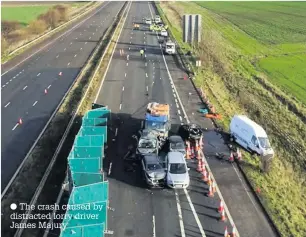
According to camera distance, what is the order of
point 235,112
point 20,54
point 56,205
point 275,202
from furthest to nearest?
point 20,54 → point 235,112 → point 275,202 → point 56,205

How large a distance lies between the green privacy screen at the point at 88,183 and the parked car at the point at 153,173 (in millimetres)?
2680

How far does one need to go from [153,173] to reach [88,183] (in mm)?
3945

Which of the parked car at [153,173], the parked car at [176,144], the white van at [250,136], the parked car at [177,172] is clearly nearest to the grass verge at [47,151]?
the parked car at [153,173]

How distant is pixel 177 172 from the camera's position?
26.1 m

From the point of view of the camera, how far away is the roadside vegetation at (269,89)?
26984 mm

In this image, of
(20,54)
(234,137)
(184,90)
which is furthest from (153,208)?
(20,54)

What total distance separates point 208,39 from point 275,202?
52.7m

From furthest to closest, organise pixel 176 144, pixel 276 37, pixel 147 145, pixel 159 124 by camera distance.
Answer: pixel 276 37 → pixel 159 124 → pixel 176 144 → pixel 147 145

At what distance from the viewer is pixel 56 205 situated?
23578 millimetres

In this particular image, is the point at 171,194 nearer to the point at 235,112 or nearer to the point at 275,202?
the point at 275,202

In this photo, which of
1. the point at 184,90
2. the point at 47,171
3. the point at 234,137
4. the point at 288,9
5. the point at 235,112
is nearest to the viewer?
the point at 47,171

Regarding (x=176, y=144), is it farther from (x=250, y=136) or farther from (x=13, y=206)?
(x=13, y=206)

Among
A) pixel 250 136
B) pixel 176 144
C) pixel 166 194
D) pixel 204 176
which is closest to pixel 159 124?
pixel 176 144

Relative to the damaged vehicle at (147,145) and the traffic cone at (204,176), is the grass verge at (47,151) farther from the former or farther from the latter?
the traffic cone at (204,176)
